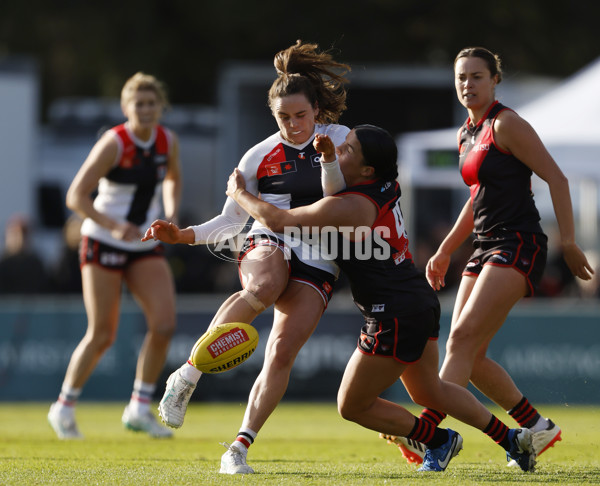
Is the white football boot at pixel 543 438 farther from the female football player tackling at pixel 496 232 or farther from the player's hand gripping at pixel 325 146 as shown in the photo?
the player's hand gripping at pixel 325 146

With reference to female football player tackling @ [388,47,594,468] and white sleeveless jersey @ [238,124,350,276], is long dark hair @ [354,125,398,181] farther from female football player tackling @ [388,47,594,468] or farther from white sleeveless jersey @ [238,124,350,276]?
female football player tackling @ [388,47,594,468]

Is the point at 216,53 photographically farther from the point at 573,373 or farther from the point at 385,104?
the point at 573,373

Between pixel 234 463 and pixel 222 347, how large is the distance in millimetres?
586

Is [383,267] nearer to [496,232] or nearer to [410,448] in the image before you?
[496,232]

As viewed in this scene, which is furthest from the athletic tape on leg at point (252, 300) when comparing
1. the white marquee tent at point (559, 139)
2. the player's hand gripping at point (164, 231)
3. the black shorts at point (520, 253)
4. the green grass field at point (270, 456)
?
the white marquee tent at point (559, 139)

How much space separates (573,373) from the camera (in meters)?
11.8

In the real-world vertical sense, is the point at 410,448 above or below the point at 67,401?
above

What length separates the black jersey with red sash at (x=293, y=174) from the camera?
5840 millimetres

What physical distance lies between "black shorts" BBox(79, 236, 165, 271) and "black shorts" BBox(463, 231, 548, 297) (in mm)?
3006

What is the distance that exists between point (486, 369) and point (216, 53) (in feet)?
56.2

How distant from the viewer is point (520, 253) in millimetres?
5852

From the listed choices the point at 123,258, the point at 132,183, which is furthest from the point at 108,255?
the point at 132,183

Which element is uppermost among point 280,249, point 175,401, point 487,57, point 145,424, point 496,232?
point 487,57

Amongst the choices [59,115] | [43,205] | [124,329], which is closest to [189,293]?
[124,329]
